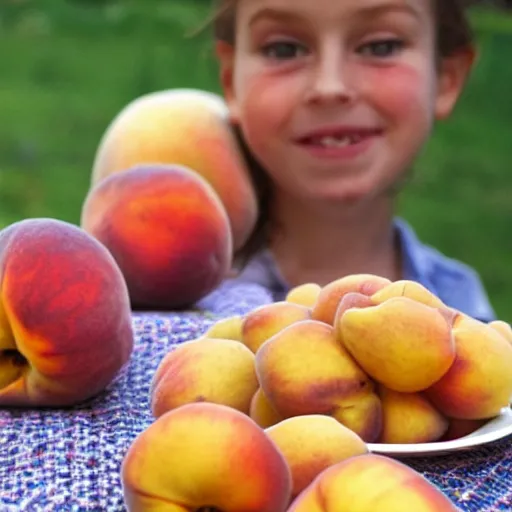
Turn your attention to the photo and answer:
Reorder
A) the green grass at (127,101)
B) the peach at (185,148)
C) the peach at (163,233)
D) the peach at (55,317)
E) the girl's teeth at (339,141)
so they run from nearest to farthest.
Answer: the peach at (55,317) → the peach at (163,233) → the peach at (185,148) → the girl's teeth at (339,141) → the green grass at (127,101)

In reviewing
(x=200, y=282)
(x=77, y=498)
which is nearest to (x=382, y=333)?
(x=77, y=498)

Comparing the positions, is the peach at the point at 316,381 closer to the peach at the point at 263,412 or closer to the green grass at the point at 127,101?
the peach at the point at 263,412

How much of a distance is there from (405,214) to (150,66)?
1027 millimetres

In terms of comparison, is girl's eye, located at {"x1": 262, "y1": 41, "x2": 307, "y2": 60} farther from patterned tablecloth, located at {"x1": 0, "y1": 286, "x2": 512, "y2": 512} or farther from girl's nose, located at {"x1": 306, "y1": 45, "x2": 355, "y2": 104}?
patterned tablecloth, located at {"x1": 0, "y1": 286, "x2": 512, "y2": 512}

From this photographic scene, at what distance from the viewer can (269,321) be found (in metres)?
0.57

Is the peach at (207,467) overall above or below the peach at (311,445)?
above

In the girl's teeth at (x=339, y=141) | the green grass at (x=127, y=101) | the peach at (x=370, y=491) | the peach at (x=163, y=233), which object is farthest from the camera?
the green grass at (x=127, y=101)

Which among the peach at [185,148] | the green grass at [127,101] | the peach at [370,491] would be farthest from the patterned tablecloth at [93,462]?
the green grass at [127,101]

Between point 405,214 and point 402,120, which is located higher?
point 402,120

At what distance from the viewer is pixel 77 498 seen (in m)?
0.47

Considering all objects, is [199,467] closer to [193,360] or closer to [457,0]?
[193,360]

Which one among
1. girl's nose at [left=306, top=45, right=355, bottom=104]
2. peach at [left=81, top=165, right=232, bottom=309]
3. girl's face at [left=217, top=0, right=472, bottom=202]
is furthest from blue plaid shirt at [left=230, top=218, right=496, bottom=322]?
peach at [left=81, top=165, right=232, bottom=309]

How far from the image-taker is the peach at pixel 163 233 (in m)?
0.83

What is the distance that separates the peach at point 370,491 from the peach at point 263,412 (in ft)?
0.39
